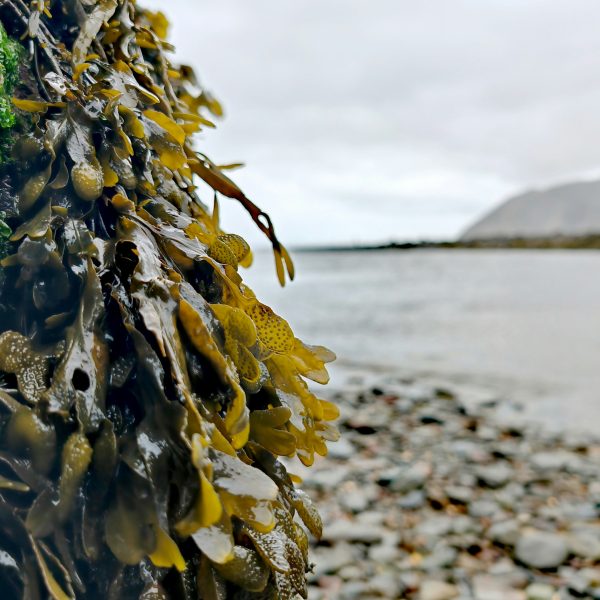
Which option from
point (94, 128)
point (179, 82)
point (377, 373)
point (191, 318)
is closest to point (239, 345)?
point (191, 318)

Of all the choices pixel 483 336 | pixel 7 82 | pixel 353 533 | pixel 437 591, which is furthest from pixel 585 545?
pixel 483 336

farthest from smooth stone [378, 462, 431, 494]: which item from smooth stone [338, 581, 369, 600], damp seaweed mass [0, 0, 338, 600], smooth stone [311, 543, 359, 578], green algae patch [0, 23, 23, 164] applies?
green algae patch [0, 23, 23, 164]

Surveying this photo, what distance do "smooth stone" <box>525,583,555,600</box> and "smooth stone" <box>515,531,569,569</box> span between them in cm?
15

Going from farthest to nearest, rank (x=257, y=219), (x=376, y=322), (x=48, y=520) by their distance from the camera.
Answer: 1. (x=376, y=322)
2. (x=257, y=219)
3. (x=48, y=520)

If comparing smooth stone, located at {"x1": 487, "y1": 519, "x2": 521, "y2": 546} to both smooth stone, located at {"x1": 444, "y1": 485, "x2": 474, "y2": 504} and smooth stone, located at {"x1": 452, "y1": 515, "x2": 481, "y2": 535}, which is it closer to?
smooth stone, located at {"x1": 452, "y1": 515, "x2": 481, "y2": 535}

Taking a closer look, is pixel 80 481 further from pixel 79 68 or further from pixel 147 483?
pixel 79 68

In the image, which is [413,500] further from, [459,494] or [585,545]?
[585,545]

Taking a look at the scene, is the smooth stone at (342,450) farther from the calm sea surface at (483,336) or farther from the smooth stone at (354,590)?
the smooth stone at (354,590)

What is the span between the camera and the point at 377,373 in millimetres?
7180

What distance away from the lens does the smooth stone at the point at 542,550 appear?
2.78 meters

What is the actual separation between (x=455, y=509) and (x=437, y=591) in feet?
2.60

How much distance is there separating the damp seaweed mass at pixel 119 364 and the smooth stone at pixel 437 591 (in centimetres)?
188

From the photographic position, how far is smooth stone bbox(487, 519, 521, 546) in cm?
299

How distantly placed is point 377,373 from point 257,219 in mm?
6259
